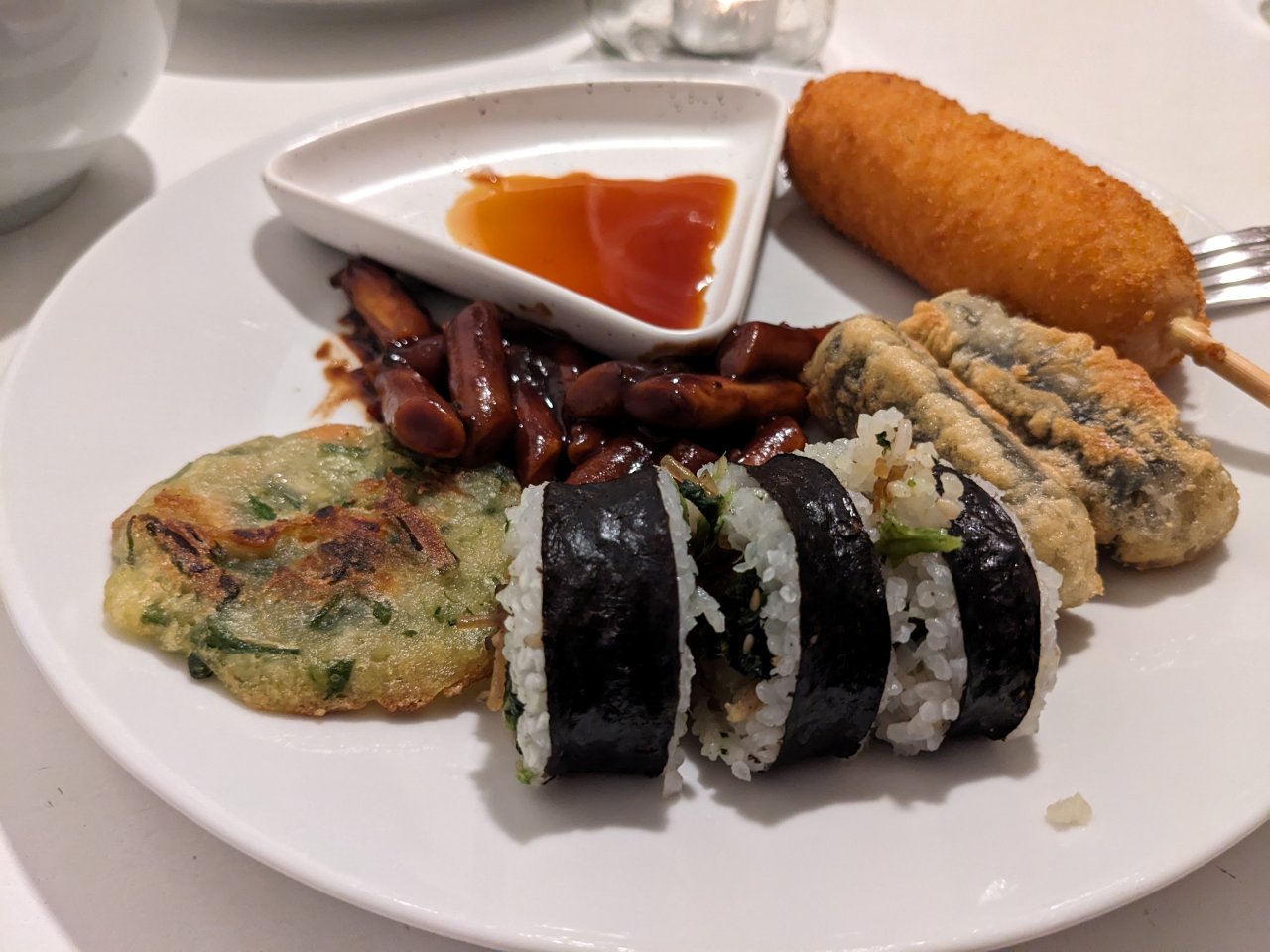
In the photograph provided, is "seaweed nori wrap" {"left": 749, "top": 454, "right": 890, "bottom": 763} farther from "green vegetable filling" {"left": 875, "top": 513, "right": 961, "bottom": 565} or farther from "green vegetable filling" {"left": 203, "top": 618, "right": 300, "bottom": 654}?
"green vegetable filling" {"left": 203, "top": 618, "right": 300, "bottom": 654}

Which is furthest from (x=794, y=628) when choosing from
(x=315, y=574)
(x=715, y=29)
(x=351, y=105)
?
(x=715, y=29)

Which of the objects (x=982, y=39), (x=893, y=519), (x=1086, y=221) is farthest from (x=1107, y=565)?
Answer: (x=982, y=39)

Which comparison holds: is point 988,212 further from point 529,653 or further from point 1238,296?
point 529,653

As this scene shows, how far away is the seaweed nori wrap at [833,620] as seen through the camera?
1.70 meters

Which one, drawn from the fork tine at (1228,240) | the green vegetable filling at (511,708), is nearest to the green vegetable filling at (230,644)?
the green vegetable filling at (511,708)

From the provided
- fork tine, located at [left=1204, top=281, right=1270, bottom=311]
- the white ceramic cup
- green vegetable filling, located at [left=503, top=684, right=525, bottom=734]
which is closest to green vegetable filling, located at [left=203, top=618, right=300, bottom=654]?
green vegetable filling, located at [left=503, top=684, right=525, bottom=734]

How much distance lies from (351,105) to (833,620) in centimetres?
305

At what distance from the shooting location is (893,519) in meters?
1.79

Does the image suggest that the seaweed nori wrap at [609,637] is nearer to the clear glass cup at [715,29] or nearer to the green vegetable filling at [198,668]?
the green vegetable filling at [198,668]

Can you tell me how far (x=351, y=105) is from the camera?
12.0ft

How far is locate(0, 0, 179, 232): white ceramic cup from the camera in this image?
107 inches

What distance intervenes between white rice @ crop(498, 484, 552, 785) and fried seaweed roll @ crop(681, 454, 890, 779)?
1.17 feet

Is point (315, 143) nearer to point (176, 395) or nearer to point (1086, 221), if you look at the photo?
point (176, 395)

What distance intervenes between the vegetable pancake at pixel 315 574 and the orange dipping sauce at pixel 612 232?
37.3 inches
